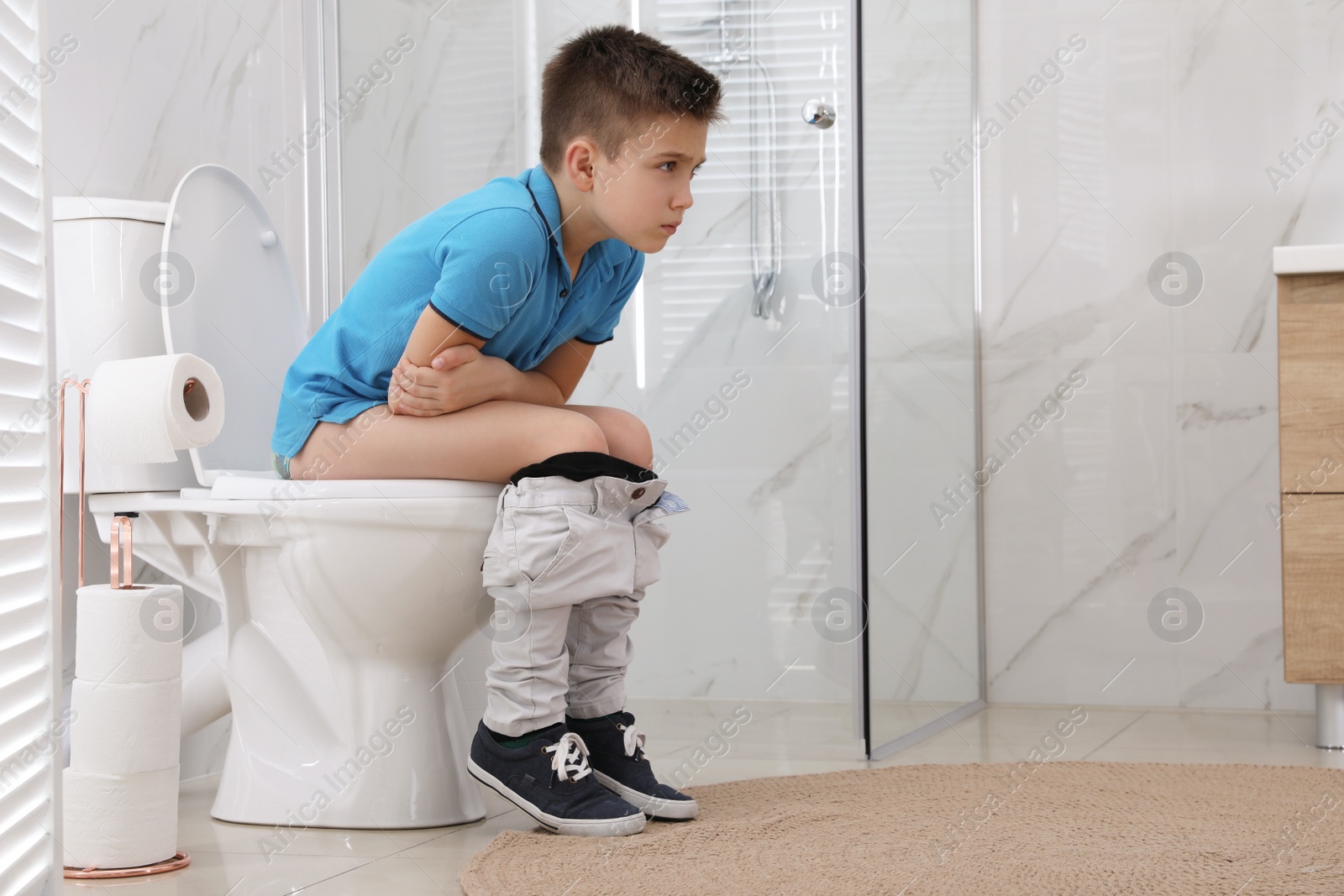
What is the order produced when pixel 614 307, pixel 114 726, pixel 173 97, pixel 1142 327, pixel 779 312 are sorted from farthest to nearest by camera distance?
pixel 1142 327, pixel 779 312, pixel 173 97, pixel 614 307, pixel 114 726

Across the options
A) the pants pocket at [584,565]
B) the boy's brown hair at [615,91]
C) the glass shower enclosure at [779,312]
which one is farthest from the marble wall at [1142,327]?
the pants pocket at [584,565]

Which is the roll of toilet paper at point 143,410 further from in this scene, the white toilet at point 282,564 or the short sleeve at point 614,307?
the short sleeve at point 614,307

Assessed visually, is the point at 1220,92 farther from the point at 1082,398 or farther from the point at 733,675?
the point at 733,675

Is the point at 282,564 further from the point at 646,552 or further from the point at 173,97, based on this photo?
the point at 173,97

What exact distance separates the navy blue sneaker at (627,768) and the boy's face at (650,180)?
500mm

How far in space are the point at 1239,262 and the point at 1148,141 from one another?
26 centimetres

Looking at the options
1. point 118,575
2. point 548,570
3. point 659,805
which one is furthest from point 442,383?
point 659,805

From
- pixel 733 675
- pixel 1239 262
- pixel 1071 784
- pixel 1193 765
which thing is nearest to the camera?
pixel 1071 784

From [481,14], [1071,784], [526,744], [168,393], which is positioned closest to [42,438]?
[168,393]

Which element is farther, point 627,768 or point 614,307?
point 614,307

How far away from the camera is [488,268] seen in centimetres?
122

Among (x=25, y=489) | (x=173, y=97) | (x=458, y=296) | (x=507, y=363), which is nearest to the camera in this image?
(x=25, y=489)

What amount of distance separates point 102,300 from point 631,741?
766mm

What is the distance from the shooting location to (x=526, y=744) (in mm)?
1188
